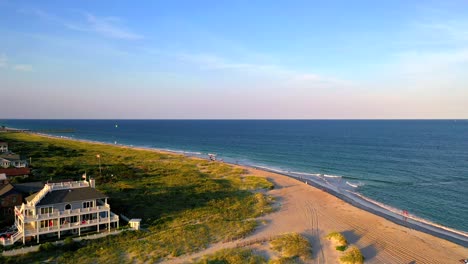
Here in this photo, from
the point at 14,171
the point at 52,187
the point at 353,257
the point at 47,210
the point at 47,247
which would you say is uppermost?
the point at 52,187

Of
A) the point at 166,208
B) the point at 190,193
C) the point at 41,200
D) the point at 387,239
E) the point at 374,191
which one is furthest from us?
the point at 374,191

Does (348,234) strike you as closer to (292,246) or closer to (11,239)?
(292,246)

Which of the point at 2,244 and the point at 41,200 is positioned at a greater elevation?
the point at 41,200

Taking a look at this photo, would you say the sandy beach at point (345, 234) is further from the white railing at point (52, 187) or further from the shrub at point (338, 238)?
the white railing at point (52, 187)

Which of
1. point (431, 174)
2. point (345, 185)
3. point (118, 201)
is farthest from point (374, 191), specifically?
point (118, 201)

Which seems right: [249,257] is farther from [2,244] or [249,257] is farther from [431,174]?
[431,174]

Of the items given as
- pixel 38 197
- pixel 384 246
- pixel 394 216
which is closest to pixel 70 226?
pixel 38 197

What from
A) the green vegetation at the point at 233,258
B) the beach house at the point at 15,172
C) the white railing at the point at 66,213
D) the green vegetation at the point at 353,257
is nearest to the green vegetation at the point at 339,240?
the green vegetation at the point at 353,257
